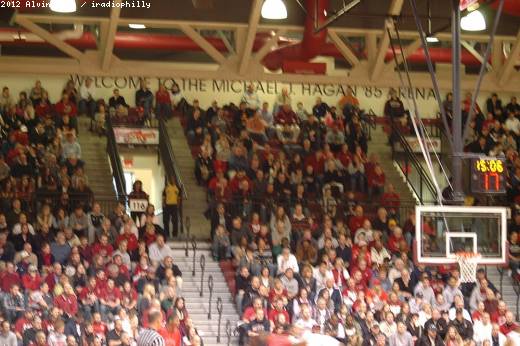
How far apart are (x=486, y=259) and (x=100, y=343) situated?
6.89m

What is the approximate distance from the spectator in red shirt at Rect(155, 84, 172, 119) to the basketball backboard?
1278 centimetres

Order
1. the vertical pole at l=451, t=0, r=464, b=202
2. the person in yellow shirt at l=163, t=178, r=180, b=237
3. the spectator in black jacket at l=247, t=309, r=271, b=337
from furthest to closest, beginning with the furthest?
the person in yellow shirt at l=163, t=178, r=180, b=237, the spectator in black jacket at l=247, t=309, r=271, b=337, the vertical pole at l=451, t=0, r=464, b=202

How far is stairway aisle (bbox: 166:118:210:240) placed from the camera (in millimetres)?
27830

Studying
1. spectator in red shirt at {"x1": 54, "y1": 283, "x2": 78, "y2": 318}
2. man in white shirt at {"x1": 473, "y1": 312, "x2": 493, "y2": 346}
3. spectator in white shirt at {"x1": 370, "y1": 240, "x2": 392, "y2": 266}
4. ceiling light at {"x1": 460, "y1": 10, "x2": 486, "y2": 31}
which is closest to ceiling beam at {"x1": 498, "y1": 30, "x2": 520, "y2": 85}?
ceiling light at {"x1": 460, "y1": 10, "x2": 486, "y2": 31}

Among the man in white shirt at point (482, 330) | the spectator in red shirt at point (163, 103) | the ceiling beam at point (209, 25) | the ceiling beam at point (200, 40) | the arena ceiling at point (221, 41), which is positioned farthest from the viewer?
the spectator in red shirt at point (163, 103)

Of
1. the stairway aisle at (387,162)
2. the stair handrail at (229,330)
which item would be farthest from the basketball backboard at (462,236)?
the stairway aisle at (387,162)

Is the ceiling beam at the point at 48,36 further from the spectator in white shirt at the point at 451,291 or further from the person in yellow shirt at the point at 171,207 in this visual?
the spectator in white shirt at the point at 451,291

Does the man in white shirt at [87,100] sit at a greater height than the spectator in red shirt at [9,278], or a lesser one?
greater

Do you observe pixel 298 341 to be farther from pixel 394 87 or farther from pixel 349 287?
pixel 394 87

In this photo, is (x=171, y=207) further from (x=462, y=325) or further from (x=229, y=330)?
(x=462, y=325)

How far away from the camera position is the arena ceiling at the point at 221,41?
2794cm

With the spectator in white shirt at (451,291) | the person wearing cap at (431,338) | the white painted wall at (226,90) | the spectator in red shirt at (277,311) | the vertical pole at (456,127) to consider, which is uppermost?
the white painted wall at (226,90)

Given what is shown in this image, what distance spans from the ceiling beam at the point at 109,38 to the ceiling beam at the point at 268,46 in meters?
3.68

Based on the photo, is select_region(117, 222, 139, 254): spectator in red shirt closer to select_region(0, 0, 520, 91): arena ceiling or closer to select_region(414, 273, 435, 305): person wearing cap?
select_region(0, 0, 520, 91): arena ceiling
